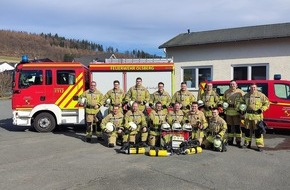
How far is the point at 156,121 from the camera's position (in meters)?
9.05

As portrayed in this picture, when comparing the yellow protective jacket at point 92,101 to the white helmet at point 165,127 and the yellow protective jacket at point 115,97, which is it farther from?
the white helmet at point 165,127

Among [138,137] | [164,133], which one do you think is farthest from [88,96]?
[164,133]

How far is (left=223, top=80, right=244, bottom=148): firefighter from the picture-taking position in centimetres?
913

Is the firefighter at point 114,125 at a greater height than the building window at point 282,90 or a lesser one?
lesser

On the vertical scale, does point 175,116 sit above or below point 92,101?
below

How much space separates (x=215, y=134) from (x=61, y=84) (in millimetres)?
5604

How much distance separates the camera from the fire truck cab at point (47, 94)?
11.4 metres

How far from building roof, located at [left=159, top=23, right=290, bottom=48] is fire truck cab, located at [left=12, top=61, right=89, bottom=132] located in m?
9.64

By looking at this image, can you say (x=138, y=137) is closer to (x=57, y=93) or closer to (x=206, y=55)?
(x=57, y=93)

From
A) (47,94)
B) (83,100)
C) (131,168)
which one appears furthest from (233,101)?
(47,94)

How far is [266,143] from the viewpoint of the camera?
954cm

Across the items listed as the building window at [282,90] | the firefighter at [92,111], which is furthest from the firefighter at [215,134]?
the firefighter at [92,111]

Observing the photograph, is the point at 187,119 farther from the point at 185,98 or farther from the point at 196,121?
the point at 185,98

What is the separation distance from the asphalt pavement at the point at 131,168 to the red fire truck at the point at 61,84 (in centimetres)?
191
